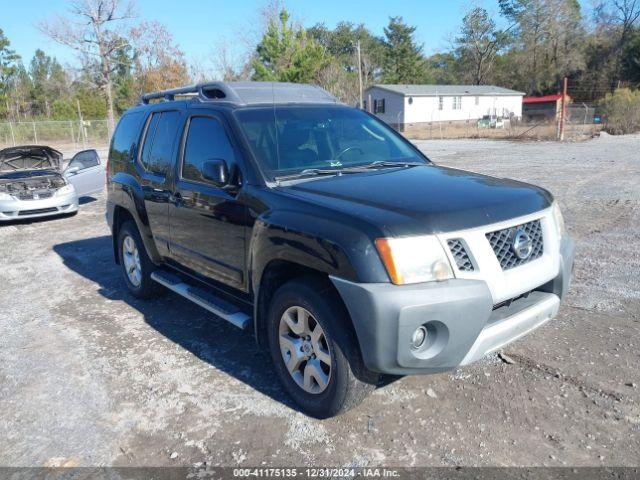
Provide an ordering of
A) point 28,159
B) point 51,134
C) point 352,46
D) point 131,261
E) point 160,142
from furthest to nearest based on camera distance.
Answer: point 352,46 → point 51,134 → point 28,159 → point 131,261 → point 160,142

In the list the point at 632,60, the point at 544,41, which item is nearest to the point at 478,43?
the point at 544,41

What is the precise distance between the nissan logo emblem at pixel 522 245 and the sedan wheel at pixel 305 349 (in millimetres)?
1194

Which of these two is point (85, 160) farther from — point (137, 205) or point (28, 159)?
point (137, 205)

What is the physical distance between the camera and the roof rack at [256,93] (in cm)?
433

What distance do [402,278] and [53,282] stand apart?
5287 mm

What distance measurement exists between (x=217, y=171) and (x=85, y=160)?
32.8 feet

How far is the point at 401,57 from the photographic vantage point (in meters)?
71.8

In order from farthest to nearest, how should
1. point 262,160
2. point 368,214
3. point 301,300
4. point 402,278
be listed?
point 262,160
point 301,300
point 368,214
point 402,278

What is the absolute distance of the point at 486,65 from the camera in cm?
7262

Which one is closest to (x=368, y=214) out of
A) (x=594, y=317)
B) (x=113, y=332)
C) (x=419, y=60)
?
(x=594, y=317)

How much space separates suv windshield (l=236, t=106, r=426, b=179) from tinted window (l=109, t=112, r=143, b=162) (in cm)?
196

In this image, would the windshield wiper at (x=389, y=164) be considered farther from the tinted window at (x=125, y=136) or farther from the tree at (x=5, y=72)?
the tree at (x=5, y=72)

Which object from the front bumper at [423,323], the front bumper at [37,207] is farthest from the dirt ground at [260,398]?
the front bumper at [37,207]

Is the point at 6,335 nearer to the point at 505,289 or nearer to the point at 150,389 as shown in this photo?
the point at 150,389
